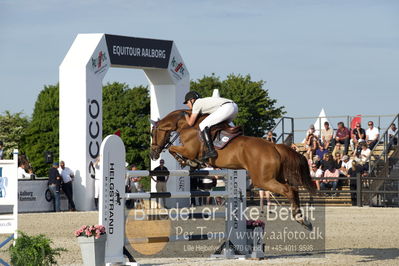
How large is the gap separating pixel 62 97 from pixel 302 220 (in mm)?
16628

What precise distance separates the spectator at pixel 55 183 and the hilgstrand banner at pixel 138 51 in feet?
13.3

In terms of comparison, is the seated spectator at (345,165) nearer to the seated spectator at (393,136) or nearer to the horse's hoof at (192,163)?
the seated spectator at (393,136)

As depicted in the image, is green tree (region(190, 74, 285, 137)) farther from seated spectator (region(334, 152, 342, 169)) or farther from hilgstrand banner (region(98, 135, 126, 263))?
hilgstrand banner (region(98, 135, 126, 263))

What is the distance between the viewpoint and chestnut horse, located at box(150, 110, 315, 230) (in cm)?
1131

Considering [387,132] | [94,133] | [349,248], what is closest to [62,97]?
[94,133]

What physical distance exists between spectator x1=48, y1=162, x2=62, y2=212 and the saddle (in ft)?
46.9

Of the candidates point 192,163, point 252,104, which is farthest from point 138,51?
point 252,104

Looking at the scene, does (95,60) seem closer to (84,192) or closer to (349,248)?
(84,192)

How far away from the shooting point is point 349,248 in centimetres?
1376

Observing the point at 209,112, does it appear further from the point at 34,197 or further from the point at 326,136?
the point at 326,136

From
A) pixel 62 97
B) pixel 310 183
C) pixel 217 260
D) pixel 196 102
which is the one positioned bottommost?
pixel 217 260

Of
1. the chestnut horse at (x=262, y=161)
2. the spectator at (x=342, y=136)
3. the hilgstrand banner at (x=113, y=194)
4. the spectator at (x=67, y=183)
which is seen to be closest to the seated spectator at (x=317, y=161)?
the spectator at (x=342, y=136)

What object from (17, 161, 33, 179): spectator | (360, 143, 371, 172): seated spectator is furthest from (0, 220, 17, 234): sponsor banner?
(360, 143, 371, 172): seated spectator

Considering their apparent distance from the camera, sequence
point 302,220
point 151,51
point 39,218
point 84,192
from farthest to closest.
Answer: point 151,51, point 84,192, point 39,218, point 302,220
